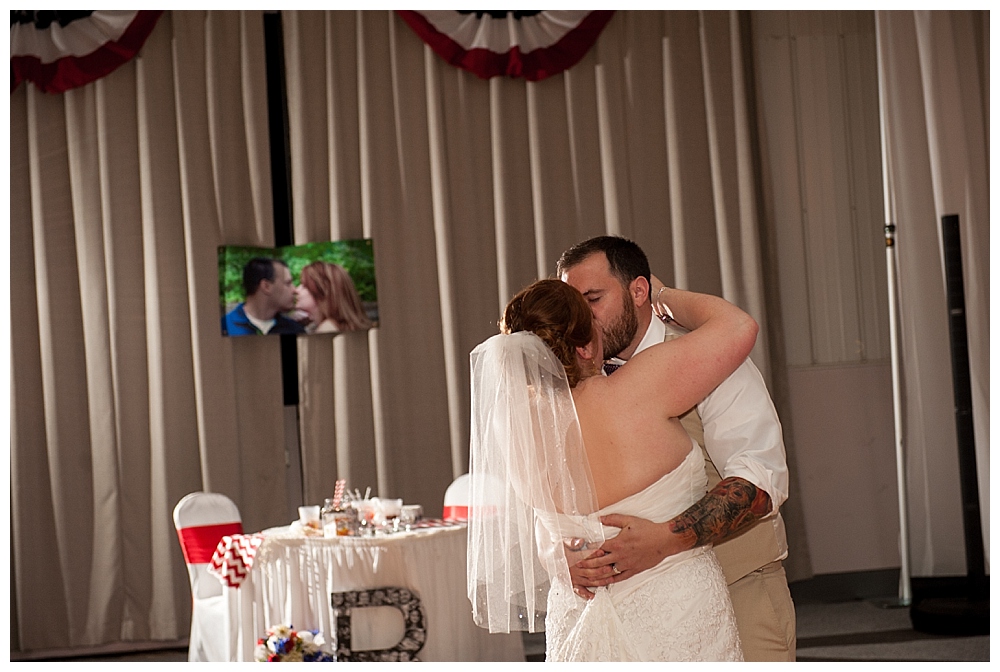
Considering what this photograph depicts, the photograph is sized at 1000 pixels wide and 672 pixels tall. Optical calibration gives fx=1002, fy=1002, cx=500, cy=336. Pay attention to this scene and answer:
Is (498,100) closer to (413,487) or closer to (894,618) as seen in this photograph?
(413,487)

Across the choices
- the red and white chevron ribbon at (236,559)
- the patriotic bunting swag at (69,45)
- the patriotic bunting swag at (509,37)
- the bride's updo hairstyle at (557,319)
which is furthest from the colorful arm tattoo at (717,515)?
the patriotic bunting swag at (69,45)

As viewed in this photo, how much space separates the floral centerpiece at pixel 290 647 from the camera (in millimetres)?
3900

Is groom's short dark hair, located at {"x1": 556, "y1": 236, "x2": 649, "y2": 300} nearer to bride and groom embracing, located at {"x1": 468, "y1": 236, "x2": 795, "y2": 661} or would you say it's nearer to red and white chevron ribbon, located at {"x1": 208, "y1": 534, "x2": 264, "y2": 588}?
bride and groom embracing, located at {"x1": 468, "y1": 236, "x2": 795, "y2": 661}

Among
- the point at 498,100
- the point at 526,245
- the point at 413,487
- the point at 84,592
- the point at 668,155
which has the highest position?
the point at 498,100

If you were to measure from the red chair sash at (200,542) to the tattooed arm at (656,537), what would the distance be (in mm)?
2896

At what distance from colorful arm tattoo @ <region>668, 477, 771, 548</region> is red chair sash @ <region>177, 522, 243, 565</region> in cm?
302

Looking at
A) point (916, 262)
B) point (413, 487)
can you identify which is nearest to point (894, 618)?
point (916, 262)

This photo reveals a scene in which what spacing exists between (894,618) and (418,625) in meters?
2.78

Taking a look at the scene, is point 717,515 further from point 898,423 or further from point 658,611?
point 898,423

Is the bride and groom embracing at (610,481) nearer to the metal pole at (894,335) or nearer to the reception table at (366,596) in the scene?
the reception table at (366,596)

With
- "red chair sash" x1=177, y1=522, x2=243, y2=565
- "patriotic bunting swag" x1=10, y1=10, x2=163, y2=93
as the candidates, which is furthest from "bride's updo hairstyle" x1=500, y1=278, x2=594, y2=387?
"patriotic bunting swag" x1=10, y1=10, x2=163, y2=93

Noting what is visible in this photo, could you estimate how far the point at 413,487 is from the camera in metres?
5.80

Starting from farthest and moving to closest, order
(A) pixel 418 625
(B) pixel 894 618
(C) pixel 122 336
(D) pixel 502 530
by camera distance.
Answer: (C) pixel 122 336 < (B) pixel 894 618 < (A) pixel 418 625 < (D) pixel 502 530

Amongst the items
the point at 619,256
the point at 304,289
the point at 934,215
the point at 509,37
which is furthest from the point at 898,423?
the point at 619,256
